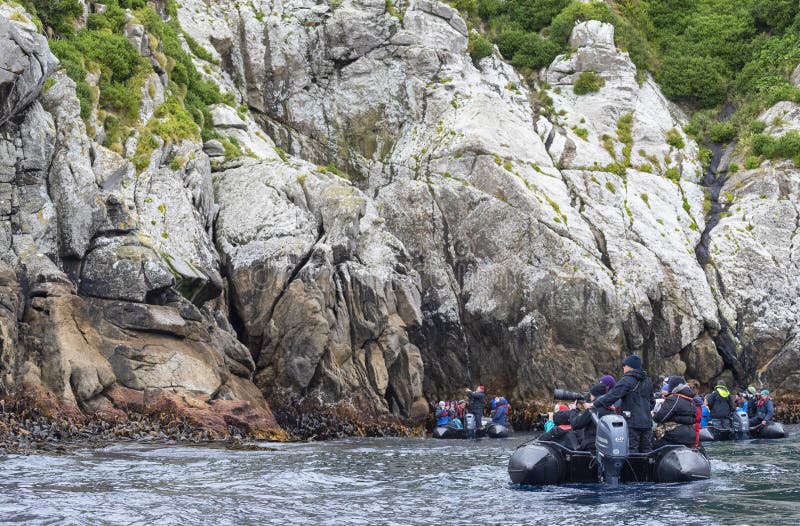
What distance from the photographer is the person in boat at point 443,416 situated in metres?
30.2

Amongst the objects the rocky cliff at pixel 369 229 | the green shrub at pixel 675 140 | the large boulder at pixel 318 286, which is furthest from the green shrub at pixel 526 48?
the large boulder at pixel 318 286

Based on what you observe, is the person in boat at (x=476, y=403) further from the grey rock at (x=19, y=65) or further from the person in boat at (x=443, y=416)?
the grey rock at (x=19, y=65)

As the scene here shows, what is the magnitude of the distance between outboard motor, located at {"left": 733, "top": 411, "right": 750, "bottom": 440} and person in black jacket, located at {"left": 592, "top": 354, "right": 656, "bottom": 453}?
14465mm

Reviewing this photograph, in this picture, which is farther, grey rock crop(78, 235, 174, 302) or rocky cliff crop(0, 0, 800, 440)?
grey rock crop(78, 235, 174, 302)

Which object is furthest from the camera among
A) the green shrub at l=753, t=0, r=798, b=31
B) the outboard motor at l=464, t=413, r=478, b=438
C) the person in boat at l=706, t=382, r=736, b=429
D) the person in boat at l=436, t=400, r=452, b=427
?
the green shrub at l=753, t=0, r=798, b=31

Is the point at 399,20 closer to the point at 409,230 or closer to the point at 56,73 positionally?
the point at 409,230

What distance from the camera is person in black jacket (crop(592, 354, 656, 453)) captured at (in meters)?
15.1

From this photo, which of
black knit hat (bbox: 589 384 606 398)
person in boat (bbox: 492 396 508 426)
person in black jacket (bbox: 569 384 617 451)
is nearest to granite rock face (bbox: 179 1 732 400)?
person in boat (bbox: 492 396 508 426)

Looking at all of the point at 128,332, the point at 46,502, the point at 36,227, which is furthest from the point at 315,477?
the point at 36,227

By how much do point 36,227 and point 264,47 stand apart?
22457 mm

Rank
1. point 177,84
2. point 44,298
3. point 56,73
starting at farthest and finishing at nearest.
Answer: point 177,84 → point 56,73 → point 44,298

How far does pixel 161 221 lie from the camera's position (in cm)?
2731

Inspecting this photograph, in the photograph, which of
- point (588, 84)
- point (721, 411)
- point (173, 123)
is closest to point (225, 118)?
point (173, 123)

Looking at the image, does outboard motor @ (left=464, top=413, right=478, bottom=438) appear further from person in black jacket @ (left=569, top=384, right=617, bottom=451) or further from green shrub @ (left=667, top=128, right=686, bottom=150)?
green shrub @ (left=667, top=128, right=686, bottom=150)
